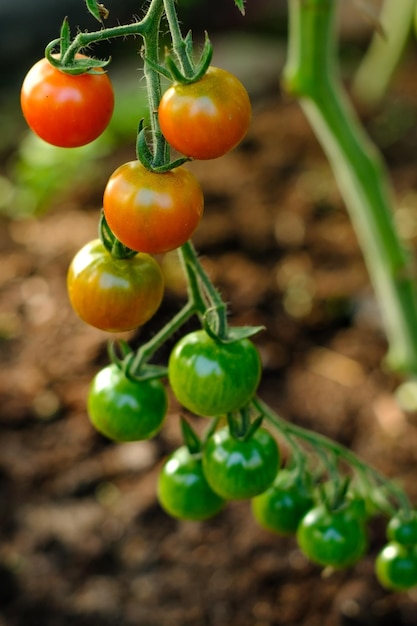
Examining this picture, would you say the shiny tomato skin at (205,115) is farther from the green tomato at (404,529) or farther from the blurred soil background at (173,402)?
the blurred soil background at (173,402)

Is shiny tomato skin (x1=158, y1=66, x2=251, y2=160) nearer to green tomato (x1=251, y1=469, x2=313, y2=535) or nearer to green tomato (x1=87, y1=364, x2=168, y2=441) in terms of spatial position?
green tomato (x1=87, y1=364, x2=168, y2=441)

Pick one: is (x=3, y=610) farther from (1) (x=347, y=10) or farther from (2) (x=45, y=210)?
(1) (x=347, y=10)

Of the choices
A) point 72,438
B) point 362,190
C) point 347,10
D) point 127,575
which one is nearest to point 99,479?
point 72,438

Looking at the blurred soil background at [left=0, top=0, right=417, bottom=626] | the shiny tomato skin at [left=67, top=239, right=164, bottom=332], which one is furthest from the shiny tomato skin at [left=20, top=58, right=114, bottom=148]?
the blurred soil background at [left=0, top=0, right=417, bottom=626]

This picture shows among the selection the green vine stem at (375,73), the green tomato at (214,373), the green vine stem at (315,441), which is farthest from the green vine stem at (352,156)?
the green vine stem at (375,73)

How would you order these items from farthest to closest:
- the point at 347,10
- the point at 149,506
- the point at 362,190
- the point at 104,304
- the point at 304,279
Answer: the point at 347,10 < the point at 304,279 < the point at 149,506 < the point at 362,190 < the point at 104,304

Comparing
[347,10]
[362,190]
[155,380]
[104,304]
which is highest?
[104,304]

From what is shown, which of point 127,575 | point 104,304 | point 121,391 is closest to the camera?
point 104,304
